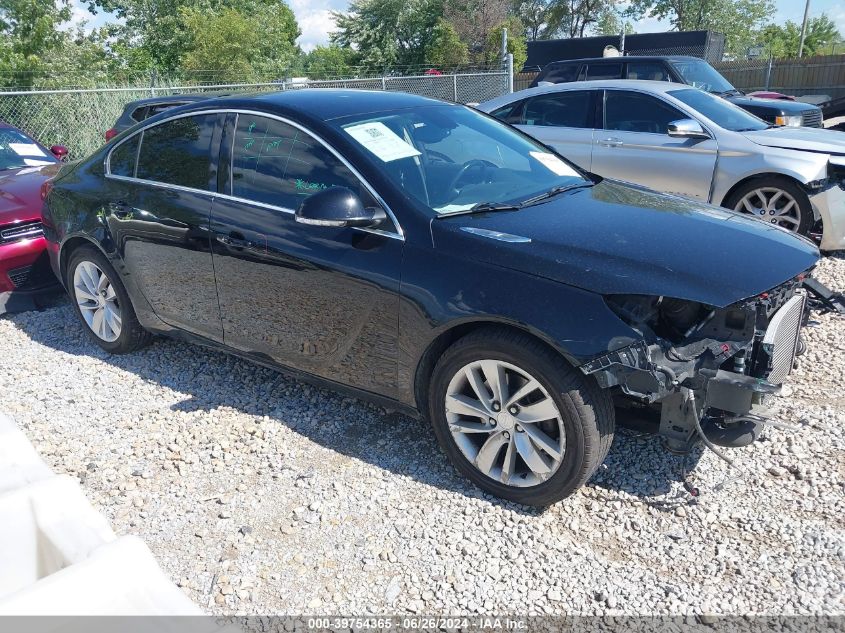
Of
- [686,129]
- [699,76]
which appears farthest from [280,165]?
[699,76]

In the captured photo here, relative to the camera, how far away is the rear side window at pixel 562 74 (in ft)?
35.2

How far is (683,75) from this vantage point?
392 inches

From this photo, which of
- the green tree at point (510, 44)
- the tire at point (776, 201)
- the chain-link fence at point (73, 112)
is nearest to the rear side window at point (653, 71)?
the tire at point (776, 201)

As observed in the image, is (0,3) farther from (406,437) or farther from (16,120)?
(406,437)

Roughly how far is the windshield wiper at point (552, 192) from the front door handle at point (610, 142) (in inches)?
142

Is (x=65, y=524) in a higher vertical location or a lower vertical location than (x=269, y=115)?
lower

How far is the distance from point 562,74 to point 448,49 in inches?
1393

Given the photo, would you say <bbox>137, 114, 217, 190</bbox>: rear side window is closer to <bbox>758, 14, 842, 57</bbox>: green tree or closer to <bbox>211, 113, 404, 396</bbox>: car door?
<bbox>211, 113, 404, 396</bbox>: car door

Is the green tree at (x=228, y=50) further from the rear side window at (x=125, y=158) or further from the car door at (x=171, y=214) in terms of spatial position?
the car door at (x=171, y=214)

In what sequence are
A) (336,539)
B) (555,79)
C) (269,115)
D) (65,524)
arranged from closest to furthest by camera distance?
(65,524)
(336,539)
(269,115)
(555,79)

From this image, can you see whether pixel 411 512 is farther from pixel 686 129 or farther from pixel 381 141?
pixel 686 129

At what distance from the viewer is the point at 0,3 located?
15984 mm

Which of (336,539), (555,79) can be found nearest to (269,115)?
(336,539)

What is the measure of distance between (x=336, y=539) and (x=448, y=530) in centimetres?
49
